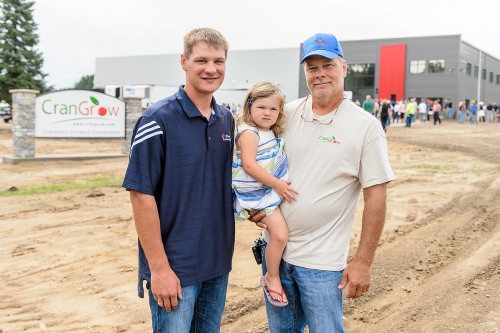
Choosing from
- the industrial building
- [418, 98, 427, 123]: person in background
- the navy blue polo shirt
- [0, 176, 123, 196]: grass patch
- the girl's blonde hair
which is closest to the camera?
the navy blue polo shirt

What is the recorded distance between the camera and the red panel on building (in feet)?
147

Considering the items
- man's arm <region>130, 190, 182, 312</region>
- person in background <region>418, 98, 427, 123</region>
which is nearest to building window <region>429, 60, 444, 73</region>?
person in background <region>418, 98, 427, 123</region>

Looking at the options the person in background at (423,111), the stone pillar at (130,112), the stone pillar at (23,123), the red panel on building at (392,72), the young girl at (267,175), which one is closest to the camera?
the young girl at (267,175)

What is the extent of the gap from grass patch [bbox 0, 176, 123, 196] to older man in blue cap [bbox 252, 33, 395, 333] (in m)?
9.03

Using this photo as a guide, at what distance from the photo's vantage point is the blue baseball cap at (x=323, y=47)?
8.91ft

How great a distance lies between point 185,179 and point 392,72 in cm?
4587

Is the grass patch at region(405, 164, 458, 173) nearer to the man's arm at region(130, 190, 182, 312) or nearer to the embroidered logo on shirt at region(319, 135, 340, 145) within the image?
the embroidered logo on shirt at region(319, 135, 340, 145)

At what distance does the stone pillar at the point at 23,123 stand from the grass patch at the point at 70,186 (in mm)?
3506

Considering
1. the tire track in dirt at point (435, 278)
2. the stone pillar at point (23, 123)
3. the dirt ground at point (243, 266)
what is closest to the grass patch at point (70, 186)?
the dirt ground at point (243, 266)

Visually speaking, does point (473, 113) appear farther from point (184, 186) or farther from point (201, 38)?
point (184, 186)

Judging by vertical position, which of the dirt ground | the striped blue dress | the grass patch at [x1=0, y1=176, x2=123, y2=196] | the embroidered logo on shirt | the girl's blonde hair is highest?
the girl's blonde hair

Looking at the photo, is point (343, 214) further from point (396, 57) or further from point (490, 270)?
point (396, 57)

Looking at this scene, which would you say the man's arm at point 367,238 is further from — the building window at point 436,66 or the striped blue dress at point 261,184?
the building window at point 436,66

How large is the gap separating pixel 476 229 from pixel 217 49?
21.0 ft
